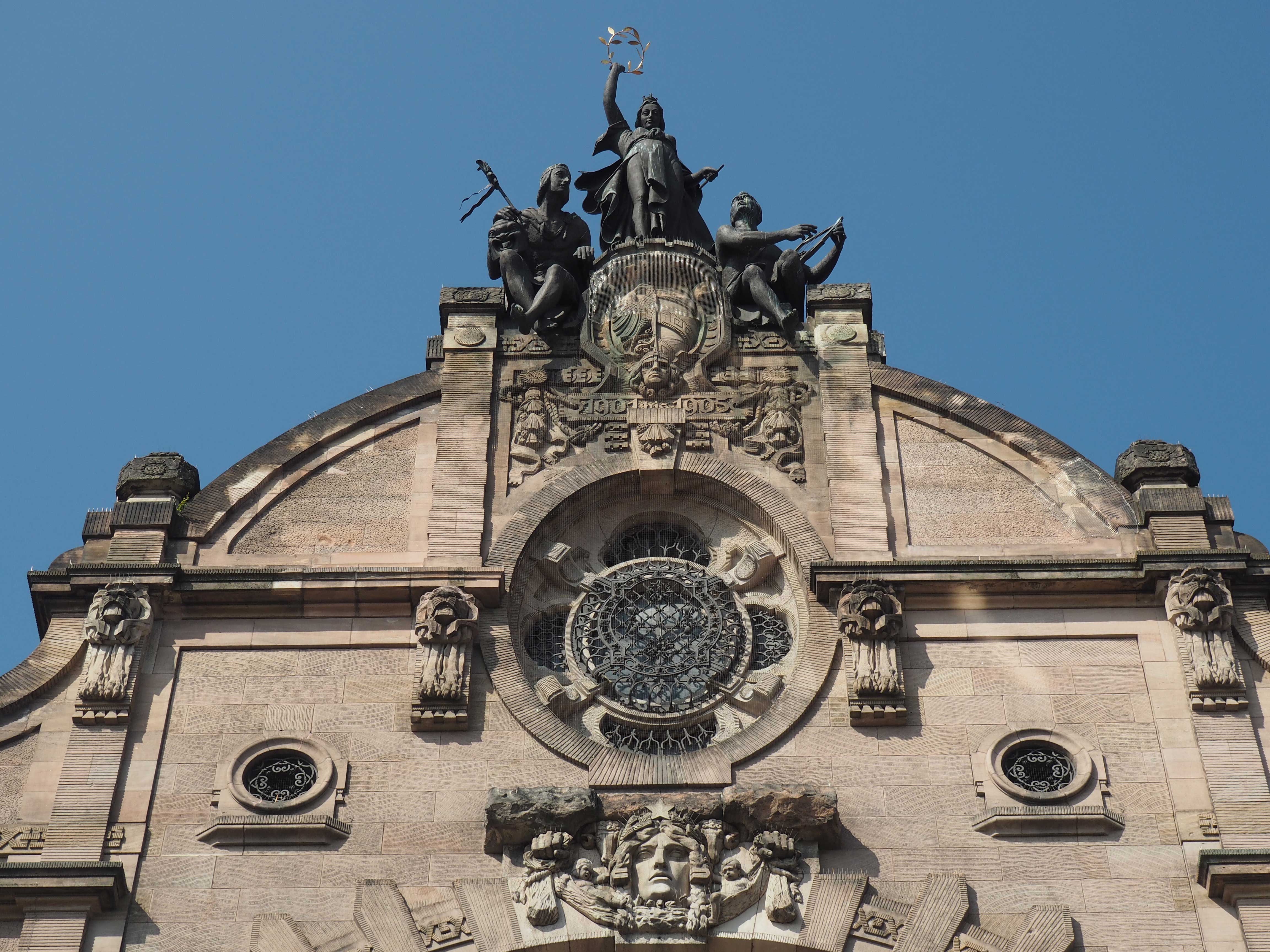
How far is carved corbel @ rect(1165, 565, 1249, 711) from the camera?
22.4 m

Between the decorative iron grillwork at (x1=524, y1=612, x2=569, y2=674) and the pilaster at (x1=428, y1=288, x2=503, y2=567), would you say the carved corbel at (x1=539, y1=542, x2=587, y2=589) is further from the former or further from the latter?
the pilaster at (x1=428, y1=288, x2=503, y2=567)

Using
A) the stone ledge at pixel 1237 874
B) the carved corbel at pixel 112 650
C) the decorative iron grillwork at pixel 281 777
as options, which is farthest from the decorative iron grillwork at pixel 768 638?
the carved corbel at pixel 112 650

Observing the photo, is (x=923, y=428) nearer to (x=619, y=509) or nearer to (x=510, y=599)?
(x=619, y=509)

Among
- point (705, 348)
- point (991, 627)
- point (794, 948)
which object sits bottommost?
point (794, 948)

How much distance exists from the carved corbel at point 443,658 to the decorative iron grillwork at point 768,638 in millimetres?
2908

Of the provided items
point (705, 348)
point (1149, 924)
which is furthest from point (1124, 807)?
point (705, 348)

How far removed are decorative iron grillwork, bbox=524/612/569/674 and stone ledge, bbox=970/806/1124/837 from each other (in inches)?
184

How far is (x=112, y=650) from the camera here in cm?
2284

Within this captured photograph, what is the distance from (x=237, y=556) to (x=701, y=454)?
5015mm

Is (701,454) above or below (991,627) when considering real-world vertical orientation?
above

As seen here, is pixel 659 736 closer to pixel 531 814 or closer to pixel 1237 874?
pixel 531 814

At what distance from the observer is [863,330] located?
85.0 ft

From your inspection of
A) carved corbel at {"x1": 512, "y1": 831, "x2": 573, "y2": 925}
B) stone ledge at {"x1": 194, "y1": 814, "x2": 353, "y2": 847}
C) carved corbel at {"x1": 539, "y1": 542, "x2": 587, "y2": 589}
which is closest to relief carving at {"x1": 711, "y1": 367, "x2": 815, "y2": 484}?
carved corbel at {"x1": 539, "y1": 542, "x2": 587, "y2": 589}

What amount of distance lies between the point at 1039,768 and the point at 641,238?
26.6 ft
